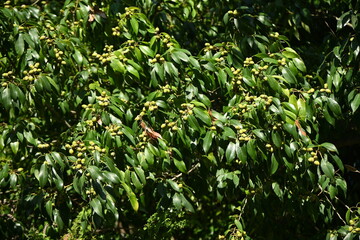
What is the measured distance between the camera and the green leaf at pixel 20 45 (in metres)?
3.49

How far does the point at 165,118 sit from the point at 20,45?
3.55ft

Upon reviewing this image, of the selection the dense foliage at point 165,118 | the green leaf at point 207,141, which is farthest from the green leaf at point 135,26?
the green leaf at point 207,141

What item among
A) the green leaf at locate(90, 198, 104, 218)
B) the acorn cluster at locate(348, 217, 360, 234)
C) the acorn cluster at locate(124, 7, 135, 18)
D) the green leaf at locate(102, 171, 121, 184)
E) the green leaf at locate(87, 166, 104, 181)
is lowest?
the acorn cluster at locate(348, 217, 360, 234)

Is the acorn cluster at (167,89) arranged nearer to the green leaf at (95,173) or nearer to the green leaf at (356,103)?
the green leaf at (95,173)

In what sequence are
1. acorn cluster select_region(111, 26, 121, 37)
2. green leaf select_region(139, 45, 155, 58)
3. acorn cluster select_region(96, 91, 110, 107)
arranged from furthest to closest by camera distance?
acorn cluster select_region(111, 26, 121, 37) → green leaf select_region(139, 45, 155, 58) → acorn cluster select_region(96, 91, 110, 107)

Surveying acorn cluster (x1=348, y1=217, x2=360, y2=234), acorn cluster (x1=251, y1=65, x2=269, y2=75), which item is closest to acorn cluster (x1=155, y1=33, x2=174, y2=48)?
acorn cluster (x1=251, y1=65, x2=269, y2=75)

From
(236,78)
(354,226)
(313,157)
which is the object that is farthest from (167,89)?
(354,226)

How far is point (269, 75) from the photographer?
3270mm

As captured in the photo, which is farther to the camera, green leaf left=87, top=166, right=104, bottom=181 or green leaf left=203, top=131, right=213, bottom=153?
green leaf left=203, top=131, right=213, bottom=153

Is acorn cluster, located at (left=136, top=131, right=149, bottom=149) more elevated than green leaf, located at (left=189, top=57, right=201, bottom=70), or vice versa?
green leaf, located at (left=189, top=57, right=201, bottom=70)

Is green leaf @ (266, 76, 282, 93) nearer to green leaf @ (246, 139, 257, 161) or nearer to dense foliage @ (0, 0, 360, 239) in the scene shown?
dense foliage @ (0, 0, 360, 239)

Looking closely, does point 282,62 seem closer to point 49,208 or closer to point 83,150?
point 83,150

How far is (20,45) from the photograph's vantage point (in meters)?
3.50

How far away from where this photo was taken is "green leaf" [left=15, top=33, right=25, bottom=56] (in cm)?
349
